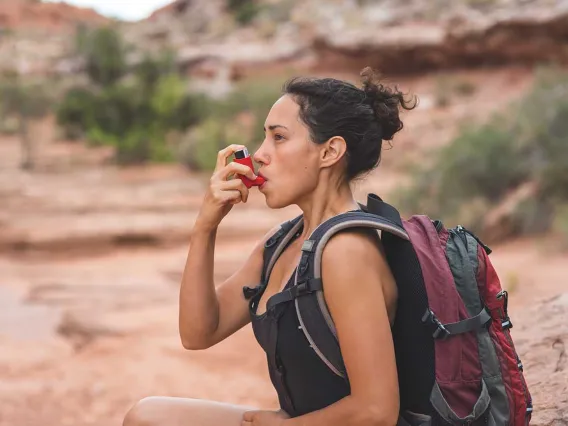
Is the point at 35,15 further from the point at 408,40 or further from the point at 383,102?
the point at 383,102

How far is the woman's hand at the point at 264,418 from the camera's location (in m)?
1.81

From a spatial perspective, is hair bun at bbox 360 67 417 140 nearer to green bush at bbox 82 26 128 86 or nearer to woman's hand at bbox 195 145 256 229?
woman's hand at bbox 195 145 256 229

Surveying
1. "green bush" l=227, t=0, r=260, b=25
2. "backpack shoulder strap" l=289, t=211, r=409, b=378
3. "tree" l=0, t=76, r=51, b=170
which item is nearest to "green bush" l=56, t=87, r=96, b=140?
"tree" l=0, t=76, r=51, b=170

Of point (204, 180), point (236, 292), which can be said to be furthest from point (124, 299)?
point (204, 180)

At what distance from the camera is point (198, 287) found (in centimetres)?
196

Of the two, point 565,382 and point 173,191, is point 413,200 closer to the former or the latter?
point 173,191

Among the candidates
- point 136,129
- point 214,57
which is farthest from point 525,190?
point 214,57

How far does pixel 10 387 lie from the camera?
467cm

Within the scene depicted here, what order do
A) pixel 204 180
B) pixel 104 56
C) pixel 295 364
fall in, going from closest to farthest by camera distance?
pixel 295 364 < pixel 204 180 < pixel 104 56

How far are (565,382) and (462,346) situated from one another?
2.82 feet

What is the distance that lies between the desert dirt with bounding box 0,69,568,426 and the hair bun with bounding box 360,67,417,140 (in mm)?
1015

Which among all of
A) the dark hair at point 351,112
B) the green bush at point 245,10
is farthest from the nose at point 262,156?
the green bush at point 245,10

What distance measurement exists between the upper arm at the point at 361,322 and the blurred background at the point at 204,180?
677 millimetres

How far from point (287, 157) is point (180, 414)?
744 mm
